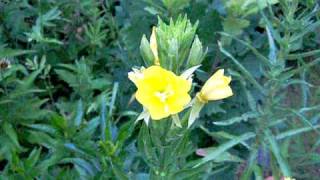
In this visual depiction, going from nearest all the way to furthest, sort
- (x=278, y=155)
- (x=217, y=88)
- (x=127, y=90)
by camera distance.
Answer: (x=217, y=88), (x=278, y=155), (x=127, y=90)

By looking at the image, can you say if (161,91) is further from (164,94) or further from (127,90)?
(127,90)

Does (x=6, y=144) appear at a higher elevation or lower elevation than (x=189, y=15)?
lower

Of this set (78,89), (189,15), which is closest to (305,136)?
(189,15)

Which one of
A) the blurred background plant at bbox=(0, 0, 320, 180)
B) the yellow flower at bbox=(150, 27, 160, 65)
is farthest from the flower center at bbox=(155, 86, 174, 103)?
the blurred background plant at bbox=(0, 0, 320, 180)

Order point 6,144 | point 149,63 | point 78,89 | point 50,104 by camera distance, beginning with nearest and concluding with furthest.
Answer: point 149,63
point 6,144
point 78,89
point 50,104

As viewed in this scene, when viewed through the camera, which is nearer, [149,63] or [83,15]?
[149,63]

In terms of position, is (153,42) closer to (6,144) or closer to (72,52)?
(6,144)

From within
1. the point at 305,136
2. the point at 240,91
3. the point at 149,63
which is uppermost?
the point at 149,63

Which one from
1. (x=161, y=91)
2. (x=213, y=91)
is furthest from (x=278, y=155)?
(x=161, y=91)
